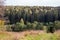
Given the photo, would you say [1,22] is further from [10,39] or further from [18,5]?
[10,39]

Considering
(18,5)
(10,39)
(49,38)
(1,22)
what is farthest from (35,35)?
(18,5)

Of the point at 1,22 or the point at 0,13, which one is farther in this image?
the point at 0,13

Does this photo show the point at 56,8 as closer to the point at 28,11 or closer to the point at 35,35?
the point at 28,11

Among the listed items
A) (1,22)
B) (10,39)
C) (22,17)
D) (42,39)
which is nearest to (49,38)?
(42,39)

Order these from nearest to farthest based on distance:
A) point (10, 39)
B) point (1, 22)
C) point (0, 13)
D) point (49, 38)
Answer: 1. point (10, 39)
2. point (49, 38)
3. point (1, 22)
4. point (0, 13)

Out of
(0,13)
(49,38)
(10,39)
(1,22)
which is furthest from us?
A: (0,13)

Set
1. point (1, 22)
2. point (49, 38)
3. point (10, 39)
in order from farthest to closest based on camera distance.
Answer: point (1, 22) → point (49, 38) → point (10, 39)

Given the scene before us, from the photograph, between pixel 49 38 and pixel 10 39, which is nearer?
pixel 10 39

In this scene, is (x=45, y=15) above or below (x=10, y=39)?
below

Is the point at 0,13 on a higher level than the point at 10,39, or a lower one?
lower
